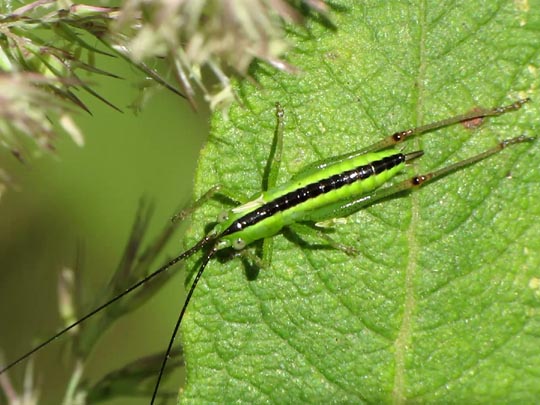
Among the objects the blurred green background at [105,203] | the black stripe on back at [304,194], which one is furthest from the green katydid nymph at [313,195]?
the blurred green background at [105,203]

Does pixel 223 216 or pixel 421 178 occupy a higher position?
pixel 421 178

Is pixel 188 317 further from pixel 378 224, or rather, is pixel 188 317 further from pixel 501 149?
pixel 501 149

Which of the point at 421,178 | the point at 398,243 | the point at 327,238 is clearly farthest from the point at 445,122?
the point at 327,238

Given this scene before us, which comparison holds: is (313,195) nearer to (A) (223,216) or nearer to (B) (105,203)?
(A) (223,216)

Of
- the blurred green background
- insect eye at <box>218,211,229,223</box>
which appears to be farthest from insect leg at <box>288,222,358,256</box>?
the blurred green background

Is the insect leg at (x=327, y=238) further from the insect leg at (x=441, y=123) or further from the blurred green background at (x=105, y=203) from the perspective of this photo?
the blurred green background at (x=105, y=203)

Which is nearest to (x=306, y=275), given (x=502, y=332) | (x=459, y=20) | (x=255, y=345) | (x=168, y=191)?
(x=255, y=345)

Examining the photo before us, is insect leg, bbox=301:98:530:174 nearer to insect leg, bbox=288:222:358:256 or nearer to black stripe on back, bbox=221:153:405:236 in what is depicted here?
black stripe on back, bbox=221:153:405:236
